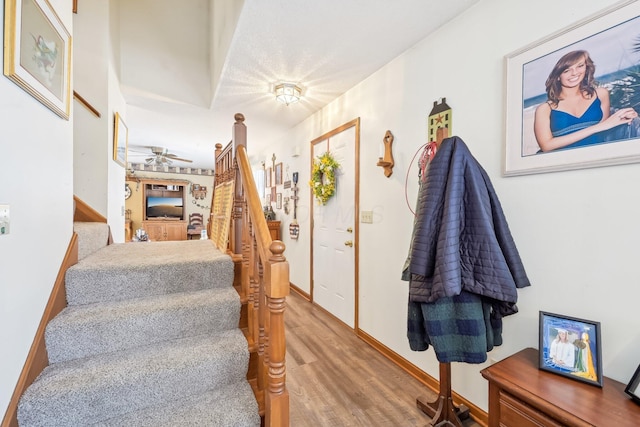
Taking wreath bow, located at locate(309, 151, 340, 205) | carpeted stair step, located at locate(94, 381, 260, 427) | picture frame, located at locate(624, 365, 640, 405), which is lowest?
carpeted stair step, located at locate(94, 381, 260, 427)

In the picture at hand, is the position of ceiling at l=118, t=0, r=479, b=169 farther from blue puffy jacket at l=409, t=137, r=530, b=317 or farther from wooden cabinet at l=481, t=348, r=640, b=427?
wooden cabinet at l=481, t=348, r=640, b=427

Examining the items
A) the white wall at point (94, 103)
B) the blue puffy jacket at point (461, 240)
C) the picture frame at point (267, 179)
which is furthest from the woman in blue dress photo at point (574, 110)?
the picture frame at point (267, 179)

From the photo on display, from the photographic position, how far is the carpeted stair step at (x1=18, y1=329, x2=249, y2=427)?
1.12 m

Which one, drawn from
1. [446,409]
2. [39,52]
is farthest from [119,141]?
[446,409]

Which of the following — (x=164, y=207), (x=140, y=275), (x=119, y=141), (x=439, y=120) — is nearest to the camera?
(x=140, y=275)

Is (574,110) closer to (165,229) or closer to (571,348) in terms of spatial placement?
(571,348)

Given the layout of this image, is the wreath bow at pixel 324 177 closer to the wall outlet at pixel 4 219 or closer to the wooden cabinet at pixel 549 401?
the wooden cabinet at pixel 549 401

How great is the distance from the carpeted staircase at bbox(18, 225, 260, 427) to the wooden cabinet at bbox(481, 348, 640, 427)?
104cm

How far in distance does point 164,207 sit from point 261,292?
8.29 metres

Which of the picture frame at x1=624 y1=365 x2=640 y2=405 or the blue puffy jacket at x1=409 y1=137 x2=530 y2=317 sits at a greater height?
the blue puffy jacket at x1=409 y1=137 x2=530 y2=317

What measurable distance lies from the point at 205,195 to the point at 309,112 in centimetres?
651

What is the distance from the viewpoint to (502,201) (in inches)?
59.2

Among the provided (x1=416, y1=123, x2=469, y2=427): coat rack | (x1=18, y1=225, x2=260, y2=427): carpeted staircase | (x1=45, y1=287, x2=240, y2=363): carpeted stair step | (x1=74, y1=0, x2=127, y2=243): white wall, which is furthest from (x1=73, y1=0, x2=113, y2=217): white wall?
(x1=416, y1=123, x2=469, y2=427): coat rack

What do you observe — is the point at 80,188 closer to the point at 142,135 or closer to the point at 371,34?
the point at 371,34
